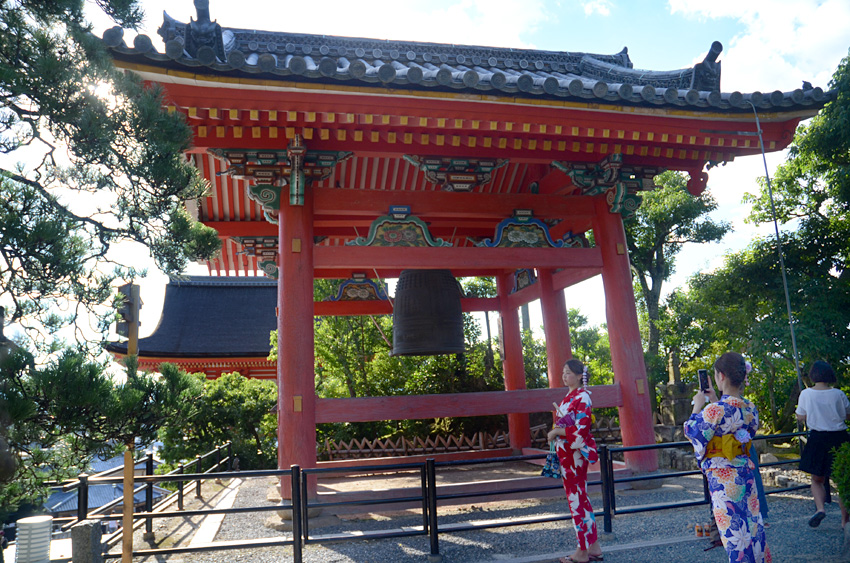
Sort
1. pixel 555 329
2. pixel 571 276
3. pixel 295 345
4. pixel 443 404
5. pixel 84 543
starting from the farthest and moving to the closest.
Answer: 1. pixel 555 329
2. pixel 571 276
3. pixel 443 404
4. pixel 295 345
5. pixel 84 543

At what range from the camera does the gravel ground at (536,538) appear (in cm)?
436

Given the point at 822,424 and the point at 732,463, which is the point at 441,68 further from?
the point at 822,424

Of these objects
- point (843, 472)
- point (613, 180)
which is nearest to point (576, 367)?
point (843, 472)

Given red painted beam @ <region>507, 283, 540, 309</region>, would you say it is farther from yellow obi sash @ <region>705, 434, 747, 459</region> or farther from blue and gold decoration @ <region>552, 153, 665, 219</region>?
yellow obi sash @ <region>705, 434, 747, 459</region>

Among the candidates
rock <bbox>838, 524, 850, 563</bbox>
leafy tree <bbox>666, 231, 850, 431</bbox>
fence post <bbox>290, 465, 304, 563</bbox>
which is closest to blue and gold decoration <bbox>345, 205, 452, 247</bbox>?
fence post <bbox>290, 465, 304, 563</bbox>

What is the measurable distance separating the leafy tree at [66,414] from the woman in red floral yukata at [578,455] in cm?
274

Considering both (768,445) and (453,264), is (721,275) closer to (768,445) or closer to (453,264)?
(768,445)

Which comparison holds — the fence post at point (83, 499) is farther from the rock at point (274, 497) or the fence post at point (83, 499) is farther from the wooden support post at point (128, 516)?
the rock at point (274, 497)

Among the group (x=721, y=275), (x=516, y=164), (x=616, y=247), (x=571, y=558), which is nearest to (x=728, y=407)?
(x=571, y=558)

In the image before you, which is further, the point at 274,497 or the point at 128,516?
the point at 274,497

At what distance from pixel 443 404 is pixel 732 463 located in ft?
10.6

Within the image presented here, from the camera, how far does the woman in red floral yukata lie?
4113mm

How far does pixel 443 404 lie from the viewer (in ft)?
20.3

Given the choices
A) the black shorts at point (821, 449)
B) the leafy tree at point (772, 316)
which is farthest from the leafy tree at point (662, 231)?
the black shorts at point (821, 449)
